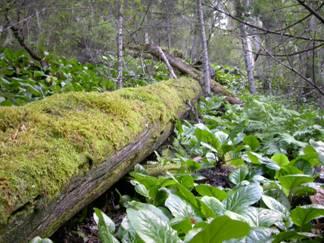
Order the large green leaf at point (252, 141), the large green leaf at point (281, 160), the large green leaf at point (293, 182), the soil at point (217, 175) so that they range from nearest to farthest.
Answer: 1. the large green leaf at point (293, 182)
2. the large green leaf at point (281, 160)
3. the soil at point (217, 175)
4. the large green leaf at point (252, 141)

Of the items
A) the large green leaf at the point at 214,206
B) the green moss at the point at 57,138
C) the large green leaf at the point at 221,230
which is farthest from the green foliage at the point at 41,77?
the large green leaf at the point at 221,230

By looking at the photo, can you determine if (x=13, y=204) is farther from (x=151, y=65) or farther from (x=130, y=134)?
(x=151, y=65)

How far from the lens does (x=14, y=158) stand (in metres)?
1.66

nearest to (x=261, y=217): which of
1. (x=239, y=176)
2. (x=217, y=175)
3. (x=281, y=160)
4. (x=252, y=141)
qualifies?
(x=239, y=176)

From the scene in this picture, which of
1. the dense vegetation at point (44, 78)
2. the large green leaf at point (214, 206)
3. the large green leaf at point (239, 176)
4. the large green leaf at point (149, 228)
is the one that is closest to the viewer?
the large green leaf at point (149, 228)

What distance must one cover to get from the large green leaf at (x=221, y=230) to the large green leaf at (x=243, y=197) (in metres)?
0.61

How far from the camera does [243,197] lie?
5.84 feet

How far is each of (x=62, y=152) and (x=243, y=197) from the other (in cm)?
105

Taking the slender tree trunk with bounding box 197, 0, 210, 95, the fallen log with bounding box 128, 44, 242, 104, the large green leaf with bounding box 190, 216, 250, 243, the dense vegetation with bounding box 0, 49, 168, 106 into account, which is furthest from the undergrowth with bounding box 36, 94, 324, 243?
the fallen log with bounding box 128, 44, 242, 104

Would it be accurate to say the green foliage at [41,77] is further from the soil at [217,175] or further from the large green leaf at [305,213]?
the large green leaf at [305,213]

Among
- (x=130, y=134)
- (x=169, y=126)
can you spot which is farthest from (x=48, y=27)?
(x=130, y=134)

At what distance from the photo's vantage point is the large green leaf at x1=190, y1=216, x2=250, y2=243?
1.06 metres

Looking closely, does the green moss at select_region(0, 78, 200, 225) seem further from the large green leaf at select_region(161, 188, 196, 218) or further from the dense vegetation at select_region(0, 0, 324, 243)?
the large green leaf at select_region(161, 188, 196, 218)

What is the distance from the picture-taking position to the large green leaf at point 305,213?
149cm
